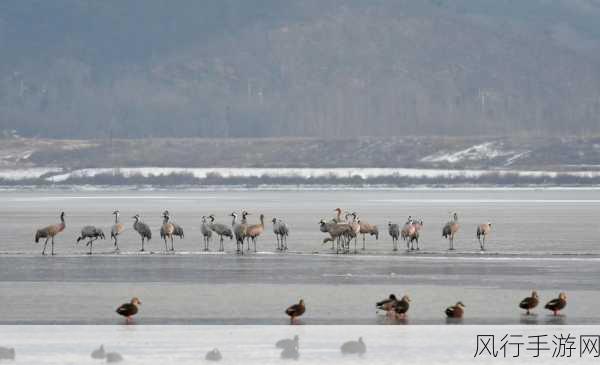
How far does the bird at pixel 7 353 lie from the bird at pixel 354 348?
13.6ft

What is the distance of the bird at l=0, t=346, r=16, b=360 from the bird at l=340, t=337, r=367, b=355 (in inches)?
163

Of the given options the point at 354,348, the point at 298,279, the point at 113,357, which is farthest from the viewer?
the point at 298,279

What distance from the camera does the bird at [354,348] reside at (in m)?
17.9

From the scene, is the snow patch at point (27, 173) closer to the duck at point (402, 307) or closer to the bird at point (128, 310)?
the bird at point (128, 310)

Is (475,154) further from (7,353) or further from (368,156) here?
(7,353)

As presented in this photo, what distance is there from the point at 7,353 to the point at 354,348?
436cm

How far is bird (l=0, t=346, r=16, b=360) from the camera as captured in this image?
17.5 m

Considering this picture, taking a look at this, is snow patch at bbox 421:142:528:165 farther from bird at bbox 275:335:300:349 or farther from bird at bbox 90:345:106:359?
bird at bbox 90:345:106:359

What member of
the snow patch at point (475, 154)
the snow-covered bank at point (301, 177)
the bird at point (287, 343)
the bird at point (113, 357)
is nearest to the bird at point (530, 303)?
the bird at point (287, 343)

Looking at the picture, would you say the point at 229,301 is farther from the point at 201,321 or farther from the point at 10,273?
the point at 10,273

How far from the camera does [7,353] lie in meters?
17.6

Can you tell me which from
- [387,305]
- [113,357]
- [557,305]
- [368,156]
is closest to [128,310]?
[113,357]

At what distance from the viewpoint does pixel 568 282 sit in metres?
26.3

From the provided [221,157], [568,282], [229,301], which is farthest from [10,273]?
[221,157]
